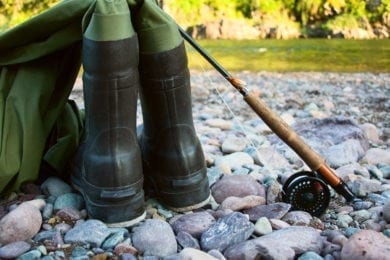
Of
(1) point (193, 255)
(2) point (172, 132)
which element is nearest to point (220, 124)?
(2) point (172, 132)

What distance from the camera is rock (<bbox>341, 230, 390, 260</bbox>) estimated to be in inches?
52.4

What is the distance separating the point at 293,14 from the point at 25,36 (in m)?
23.3

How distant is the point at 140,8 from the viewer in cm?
158

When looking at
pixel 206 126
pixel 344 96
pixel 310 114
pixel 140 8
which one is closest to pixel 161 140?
pixel 140 8

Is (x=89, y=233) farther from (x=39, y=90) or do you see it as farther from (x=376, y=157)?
(x=376, y=157)

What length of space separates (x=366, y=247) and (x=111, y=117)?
797 mm

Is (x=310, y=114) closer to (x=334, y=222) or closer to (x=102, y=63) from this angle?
(x=334, y=222)

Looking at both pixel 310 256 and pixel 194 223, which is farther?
pixel 194 223

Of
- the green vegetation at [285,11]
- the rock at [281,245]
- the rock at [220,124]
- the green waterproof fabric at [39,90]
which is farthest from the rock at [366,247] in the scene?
the green vegetation at [285,11]

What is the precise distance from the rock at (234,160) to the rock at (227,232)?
66 centimetres

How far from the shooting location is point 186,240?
5.02 feet

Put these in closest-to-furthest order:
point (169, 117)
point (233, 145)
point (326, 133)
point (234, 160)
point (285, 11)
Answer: point (169, 117)
point (234, 160)
point (233, 145)
point (326, 133)
point (285, 11)

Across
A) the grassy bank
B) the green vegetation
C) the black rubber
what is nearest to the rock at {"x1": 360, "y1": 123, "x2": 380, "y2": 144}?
the black rubber

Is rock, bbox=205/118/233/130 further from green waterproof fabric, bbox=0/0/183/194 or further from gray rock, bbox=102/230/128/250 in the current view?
gray rock, bbox=102/230/128/250
